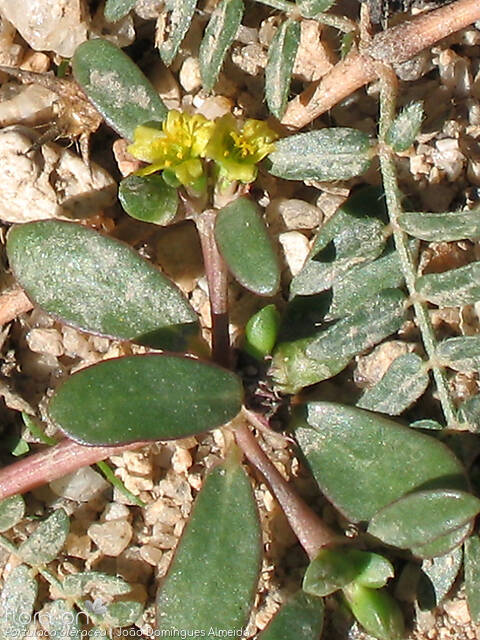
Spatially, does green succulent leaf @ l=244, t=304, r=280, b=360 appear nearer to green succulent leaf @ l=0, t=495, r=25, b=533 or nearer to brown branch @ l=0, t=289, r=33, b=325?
brown branch @ l=0, t=289, r=33, b=325

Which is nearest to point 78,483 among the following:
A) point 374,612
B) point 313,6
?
point 374,612

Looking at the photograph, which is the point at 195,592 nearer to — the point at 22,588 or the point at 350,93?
the point at 22,588

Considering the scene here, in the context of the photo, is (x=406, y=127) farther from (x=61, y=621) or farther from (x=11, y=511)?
(x=61, y=621)

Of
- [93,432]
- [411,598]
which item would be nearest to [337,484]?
[411,598]

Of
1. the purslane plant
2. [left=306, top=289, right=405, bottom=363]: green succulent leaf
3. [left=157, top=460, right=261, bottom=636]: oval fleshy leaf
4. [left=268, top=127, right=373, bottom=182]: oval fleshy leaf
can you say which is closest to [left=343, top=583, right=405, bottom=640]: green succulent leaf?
the purslane plant

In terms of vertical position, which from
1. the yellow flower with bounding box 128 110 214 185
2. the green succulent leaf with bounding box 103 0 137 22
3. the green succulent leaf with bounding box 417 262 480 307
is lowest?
the green succulent leaf with bounding box 417 262 480 307

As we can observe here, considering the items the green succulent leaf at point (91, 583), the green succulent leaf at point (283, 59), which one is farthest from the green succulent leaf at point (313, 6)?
the green succulent leaf at point (91, 583)
